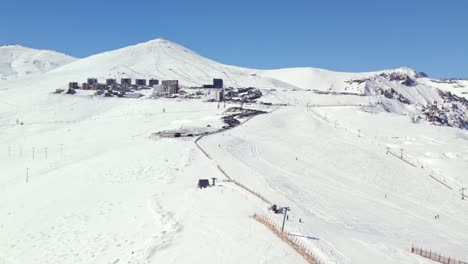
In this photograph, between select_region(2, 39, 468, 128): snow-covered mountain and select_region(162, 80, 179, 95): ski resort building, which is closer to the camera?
select_region(162, 80, 179, 95): ski resort building

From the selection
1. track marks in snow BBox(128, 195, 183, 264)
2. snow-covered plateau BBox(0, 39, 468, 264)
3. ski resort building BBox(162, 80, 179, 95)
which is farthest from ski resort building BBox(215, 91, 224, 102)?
track marks in snow BBox(128, 195, 183, 264)

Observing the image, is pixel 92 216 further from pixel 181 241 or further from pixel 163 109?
pixel 163 109

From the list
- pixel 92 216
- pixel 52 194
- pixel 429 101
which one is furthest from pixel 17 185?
pixel 429 101

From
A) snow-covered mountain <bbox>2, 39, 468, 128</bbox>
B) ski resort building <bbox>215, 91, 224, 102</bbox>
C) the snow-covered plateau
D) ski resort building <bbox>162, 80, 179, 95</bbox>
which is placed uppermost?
snow-covered mountain <bbox>2, 39, 468, 128</bbox>

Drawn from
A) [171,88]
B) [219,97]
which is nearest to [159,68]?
[171,88]

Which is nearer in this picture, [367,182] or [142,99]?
[367,182]

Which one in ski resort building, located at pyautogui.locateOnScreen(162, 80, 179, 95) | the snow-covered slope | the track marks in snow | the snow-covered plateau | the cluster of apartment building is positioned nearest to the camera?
the track marks in snow

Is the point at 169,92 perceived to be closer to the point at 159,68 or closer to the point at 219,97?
the point at 219,97

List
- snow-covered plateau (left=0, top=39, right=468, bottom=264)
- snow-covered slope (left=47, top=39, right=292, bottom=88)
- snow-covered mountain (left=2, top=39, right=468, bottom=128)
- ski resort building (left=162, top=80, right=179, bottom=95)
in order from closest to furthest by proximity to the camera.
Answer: snow-covered plateau (left=0, top=39, right=468, bottom=264), ski resort building (left=162, top=80, right=179, bottom=95), snow-covered mountain (left=2, top=39, right=468, bottom=128), snow-covered slope (left=47, top=39, right=292, bottom=88)

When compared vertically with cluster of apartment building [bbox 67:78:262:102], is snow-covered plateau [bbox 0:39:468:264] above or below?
below

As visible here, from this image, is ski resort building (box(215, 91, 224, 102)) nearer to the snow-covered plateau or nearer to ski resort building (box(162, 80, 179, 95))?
the snow-covered plateau
